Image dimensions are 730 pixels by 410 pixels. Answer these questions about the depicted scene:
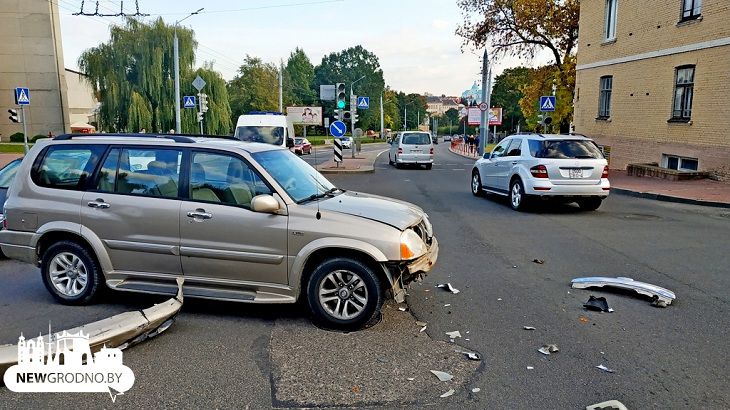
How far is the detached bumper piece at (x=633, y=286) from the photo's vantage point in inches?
220

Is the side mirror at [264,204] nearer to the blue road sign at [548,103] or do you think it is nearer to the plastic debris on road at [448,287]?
the plastic debris on road at [448,287]

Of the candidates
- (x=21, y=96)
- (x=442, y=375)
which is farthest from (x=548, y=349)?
(x=21, y=96)

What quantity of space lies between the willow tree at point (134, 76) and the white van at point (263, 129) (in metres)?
16.4

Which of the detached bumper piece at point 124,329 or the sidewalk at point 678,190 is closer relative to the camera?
the detached bumper piece at point 124,329

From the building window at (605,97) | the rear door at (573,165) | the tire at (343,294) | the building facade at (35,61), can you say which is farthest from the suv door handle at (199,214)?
the building facade at (35,61)

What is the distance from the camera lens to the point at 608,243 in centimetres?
866

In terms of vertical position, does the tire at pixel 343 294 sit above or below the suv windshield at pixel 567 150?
below

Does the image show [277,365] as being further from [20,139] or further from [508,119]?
[508,119]

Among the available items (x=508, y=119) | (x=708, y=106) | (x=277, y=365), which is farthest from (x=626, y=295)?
(x=508, y=119)

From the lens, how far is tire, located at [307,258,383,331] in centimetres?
475

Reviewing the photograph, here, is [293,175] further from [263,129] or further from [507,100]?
[507,100]

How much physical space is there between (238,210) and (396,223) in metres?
1.49
